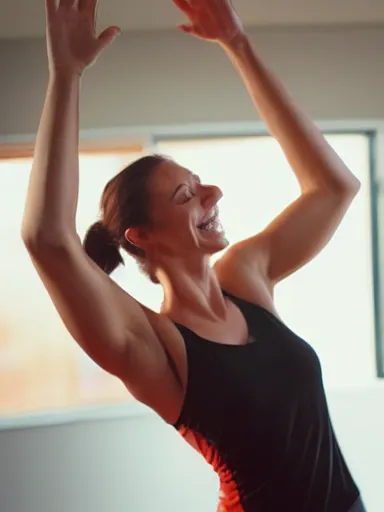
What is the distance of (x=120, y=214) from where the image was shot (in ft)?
2.89

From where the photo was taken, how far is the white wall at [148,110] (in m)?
1.57

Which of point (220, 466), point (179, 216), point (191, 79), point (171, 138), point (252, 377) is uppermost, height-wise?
point (191, 79)

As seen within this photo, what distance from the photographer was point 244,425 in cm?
81

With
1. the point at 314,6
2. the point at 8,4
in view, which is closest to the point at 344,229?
the point at 314,6

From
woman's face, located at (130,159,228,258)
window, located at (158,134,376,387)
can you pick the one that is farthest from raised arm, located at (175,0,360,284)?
window, located at (158,134,376,387)

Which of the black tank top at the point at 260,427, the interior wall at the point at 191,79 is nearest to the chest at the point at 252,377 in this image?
the black tank top at the point at 260,427

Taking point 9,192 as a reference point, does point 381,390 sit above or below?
below

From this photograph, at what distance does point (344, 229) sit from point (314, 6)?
585mm

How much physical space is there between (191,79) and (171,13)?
6.7 inches

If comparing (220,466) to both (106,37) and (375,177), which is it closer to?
(106,37)

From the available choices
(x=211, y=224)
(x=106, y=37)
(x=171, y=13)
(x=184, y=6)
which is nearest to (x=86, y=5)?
(x=106, y=37)

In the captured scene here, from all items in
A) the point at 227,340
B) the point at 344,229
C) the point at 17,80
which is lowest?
the point at 227,340

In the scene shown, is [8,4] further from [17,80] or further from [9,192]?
[9,192]

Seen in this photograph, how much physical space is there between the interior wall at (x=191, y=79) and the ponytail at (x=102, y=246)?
739mm
